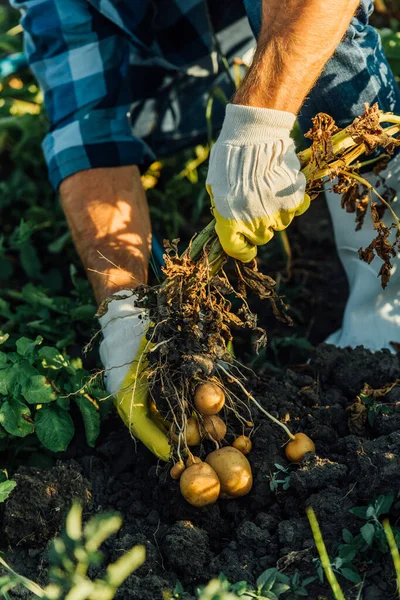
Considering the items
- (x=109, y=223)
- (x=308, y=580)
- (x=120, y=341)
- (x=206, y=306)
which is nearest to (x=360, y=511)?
(x=308, y=580)

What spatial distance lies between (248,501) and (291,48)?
1041mm

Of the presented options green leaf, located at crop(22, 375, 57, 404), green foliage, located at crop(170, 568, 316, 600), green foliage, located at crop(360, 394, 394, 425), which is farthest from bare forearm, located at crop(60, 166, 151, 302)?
green foliage, located at crop(170, 568, 316, 600)

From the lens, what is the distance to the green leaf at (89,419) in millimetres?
1788

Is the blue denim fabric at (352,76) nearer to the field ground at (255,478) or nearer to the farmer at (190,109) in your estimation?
the farmer at (190,109)

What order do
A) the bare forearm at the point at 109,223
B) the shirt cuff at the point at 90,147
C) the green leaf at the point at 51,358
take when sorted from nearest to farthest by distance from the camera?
the green leaf at the point at 51,358, the bare forearm at the point at 109,223, the shirt cuff at the point at 90,147

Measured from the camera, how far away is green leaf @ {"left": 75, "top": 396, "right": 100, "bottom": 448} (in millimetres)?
1788

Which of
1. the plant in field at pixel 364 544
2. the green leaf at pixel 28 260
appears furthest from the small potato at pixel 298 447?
the green leaf at pixel 28 260

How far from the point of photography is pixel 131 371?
6.14ft

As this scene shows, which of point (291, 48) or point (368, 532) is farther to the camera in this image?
point (291, 48)

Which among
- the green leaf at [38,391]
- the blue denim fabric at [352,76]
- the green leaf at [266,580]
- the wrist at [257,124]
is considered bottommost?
the green leaf at [266,580]

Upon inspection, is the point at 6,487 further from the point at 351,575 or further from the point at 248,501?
the point at 351,575

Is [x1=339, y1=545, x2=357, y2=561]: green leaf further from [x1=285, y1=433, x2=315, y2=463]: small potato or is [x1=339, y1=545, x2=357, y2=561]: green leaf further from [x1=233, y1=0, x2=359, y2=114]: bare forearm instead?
[x1=233, y1=0, x2=359, y2=114]: bare forearm

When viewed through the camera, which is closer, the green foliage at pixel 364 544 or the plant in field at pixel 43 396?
the green foliage at pixel 364 544

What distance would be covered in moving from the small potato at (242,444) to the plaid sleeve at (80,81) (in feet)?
3.39
